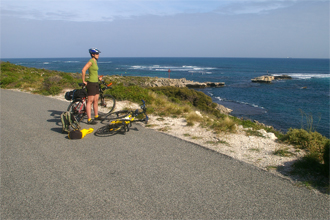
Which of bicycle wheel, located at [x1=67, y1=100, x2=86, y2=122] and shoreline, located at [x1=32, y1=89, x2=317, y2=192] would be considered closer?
shoreline, located at [x1=32, y1=89, x2=317, y2=192]

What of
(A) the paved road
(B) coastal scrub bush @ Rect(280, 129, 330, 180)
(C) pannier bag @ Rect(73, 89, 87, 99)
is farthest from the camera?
(C) pannier bag @ Rect(73, 89, 87, 99)

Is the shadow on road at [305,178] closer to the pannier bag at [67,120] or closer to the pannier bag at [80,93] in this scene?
the pannier bag at [67,120]

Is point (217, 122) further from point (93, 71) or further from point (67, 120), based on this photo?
point (67, 120)

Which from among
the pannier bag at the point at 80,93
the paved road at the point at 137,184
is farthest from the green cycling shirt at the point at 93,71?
the paved road at the point at 137,184

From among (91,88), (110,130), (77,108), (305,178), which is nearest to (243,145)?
(305,178)

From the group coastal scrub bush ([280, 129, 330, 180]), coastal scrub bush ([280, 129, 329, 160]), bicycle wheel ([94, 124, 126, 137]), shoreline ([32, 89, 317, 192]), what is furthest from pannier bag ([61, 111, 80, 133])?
coastal scrub bush ([280, 129, 329, 160])

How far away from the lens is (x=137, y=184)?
12.2ft

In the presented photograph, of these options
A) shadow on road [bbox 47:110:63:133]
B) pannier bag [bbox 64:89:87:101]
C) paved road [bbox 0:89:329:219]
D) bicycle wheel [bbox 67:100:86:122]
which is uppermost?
pannier bag [bbox 64:89:87:101]

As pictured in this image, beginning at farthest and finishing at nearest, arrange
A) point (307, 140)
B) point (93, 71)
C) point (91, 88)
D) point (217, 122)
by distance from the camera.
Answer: point (217, 122) < point (91, 88) < point (93, 71) < point (307, 140)

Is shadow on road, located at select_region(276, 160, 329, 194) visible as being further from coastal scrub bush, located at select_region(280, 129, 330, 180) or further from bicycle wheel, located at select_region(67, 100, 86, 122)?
bicycle wheel, located at select_region(67, 100, 86, 122)

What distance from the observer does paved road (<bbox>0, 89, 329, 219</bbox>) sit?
3.09 metres

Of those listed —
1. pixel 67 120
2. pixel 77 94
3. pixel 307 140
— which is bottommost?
pixel 307 140

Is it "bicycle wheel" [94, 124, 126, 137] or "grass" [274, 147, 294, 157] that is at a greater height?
"bicycle wheel" [94, 124, 126, 137]

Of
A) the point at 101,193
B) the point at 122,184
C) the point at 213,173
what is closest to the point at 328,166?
the point at 213,173
